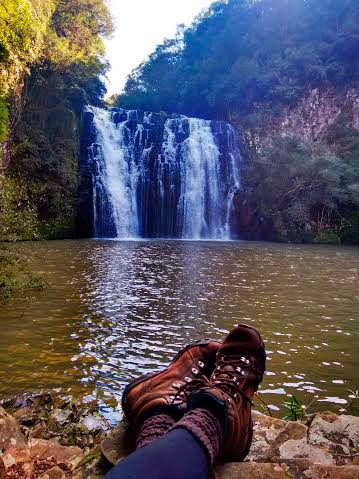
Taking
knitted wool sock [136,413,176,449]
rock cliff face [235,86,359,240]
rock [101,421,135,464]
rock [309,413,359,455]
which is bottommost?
rock [309,413,359,455]

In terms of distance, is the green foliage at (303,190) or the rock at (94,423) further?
the green foliage at (303,190)

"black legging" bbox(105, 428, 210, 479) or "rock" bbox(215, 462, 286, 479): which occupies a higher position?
"black legging" bbox(105, 428, 210, 479)

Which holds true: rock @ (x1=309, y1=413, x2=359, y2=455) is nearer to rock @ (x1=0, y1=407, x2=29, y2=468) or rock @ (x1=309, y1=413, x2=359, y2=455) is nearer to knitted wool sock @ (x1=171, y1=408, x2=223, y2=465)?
knitted wool sock @ (x1=171, y1=408, x2=223, y2=465)

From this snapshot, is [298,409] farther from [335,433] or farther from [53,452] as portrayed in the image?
[53,452]

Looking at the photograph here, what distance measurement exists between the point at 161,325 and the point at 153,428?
3.32 metres

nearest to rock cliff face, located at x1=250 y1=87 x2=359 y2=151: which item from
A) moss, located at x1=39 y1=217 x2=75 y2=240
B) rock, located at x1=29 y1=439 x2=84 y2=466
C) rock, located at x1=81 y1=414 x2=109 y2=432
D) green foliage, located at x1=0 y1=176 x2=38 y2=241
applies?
moss, located at x1=39 y1=217 x2=75 y2=240

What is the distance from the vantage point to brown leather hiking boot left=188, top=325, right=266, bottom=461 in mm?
1604

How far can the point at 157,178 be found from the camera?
2375 cm

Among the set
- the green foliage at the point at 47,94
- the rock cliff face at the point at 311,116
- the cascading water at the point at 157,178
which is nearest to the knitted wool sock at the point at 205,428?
the green foliage at the point at 47,94

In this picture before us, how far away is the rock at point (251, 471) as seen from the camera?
1392 millimetres

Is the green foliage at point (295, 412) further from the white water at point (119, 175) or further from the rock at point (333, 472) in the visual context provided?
the white water at point (119, 175)

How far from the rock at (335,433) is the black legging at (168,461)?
0.72 m

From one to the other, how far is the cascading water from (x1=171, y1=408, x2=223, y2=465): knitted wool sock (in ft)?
67.9

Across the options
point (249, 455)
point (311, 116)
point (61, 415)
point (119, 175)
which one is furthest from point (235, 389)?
point (311, 116)
